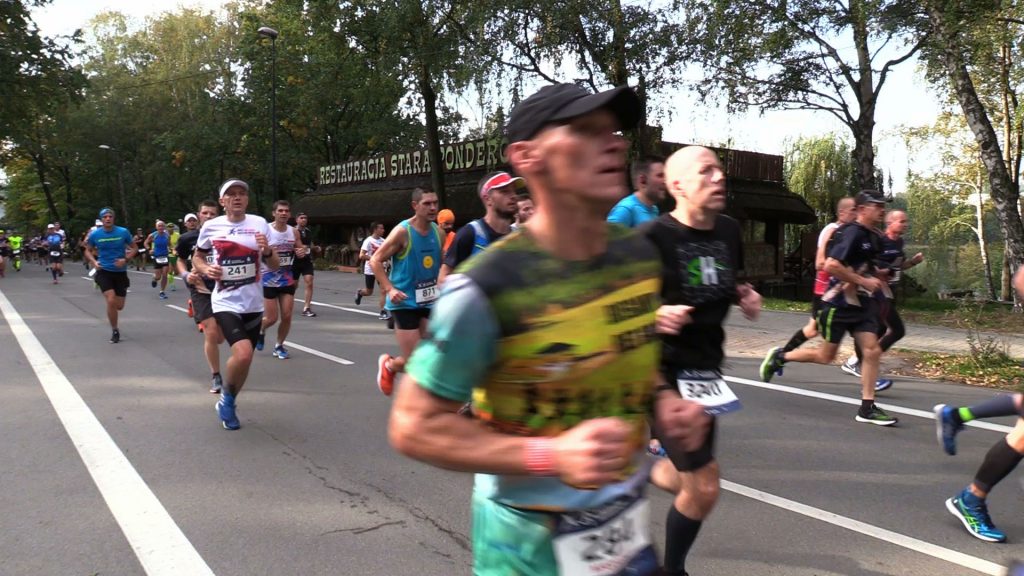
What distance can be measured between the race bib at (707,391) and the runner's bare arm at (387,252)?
3587 millimetres

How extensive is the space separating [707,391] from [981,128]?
13.6m

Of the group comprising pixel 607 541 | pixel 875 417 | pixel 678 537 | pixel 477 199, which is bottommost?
pixel 875 417

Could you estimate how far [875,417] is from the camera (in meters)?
6.41

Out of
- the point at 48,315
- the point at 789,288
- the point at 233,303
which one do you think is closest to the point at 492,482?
the point at 233,303

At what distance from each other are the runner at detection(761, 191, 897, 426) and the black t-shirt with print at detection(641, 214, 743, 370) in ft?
10.4

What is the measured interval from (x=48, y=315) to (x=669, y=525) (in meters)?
15.6

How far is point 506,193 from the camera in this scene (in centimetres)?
585

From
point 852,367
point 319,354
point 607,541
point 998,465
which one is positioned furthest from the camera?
point 319,354

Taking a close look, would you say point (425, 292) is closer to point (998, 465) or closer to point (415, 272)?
point (415, 272)

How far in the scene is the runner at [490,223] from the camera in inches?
224

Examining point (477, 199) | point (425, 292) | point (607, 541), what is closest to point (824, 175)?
point (477, 199)

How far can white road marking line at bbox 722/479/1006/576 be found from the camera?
12.3 feet

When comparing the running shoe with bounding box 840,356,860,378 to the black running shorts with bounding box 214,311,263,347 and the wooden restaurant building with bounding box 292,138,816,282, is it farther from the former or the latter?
the wooden restaurant building with bounding box 292,138,816,282

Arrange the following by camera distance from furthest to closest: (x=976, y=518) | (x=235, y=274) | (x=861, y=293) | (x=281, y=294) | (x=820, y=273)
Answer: (x=281, y=294), (x=820, y=273), (x=235, y=274), (x=861, y=293), (x=976, y=518)
